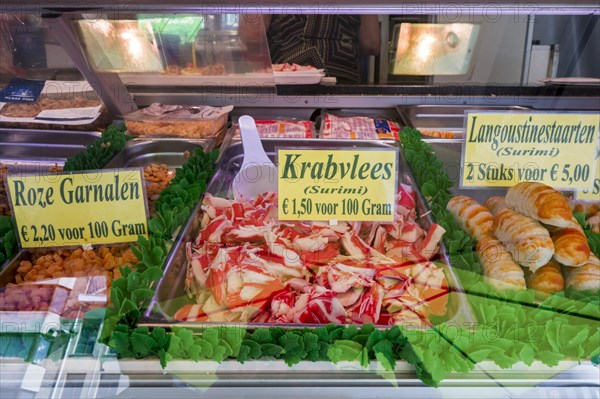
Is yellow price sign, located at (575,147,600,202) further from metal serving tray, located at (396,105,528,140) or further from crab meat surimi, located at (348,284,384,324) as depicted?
metal serving tray, located at (396,105,528,140)

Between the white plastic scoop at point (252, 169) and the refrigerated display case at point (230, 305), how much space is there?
0.06 metres

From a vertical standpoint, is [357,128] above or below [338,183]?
above

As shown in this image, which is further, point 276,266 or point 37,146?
point 37,146

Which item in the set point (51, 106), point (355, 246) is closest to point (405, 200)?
point (355, 246)

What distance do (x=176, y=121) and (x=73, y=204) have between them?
3.35 feet

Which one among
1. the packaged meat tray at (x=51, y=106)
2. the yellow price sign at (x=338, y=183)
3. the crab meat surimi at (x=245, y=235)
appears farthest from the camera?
the packaged meat tray at (x=51, y=106)

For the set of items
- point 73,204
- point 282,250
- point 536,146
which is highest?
point 536,146

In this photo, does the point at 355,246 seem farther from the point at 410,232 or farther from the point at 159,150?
A: the point at 159,150

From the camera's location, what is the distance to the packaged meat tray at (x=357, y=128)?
227cm

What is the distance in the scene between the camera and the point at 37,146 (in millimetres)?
2117

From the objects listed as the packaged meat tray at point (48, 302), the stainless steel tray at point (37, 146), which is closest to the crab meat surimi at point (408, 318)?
the packaged meat tray at point (48, 302)

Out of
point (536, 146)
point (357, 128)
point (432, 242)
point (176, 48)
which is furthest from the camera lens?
point (357, 128)

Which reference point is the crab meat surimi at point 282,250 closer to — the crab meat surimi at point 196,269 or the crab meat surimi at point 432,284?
the crab meat surimi at point 196,269

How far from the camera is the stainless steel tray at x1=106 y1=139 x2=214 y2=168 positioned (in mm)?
2176
